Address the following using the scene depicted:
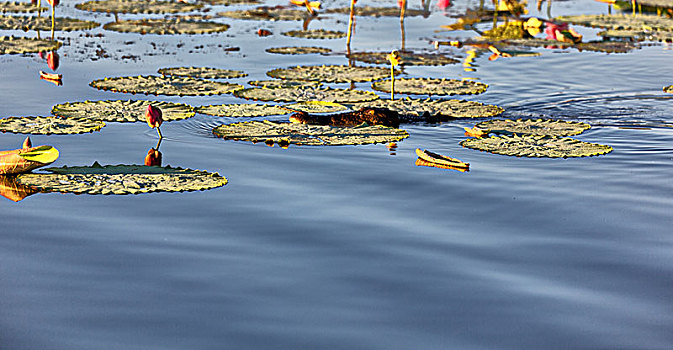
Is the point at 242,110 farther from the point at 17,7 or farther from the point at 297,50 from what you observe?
A: the point at 17,7

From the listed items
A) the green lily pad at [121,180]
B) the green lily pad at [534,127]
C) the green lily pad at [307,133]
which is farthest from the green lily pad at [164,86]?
the green lily pad at [121,180]

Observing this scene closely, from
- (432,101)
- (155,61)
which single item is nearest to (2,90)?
(155,61)

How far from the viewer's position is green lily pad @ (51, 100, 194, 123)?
949cm

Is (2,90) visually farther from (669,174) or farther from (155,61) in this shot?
(669,174)

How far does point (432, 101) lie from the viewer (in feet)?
35.6

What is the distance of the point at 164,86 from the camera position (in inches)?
444

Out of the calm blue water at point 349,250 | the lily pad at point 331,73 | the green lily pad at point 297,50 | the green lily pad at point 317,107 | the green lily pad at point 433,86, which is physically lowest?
the calm blue water at point 349,250

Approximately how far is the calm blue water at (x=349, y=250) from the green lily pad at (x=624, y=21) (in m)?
8.97

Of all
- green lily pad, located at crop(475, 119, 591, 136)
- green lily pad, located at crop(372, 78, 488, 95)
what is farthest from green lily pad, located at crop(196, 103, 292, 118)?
green lily pad, located at crop(475, 119, 591, 136)

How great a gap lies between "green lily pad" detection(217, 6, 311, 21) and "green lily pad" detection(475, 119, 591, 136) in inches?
421

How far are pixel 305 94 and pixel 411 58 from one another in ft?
13.1

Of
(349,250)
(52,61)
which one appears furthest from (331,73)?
(349,250)

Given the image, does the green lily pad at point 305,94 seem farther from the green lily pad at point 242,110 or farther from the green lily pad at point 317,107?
the green lily pad at point 242,110

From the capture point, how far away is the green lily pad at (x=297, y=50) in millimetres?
15001
